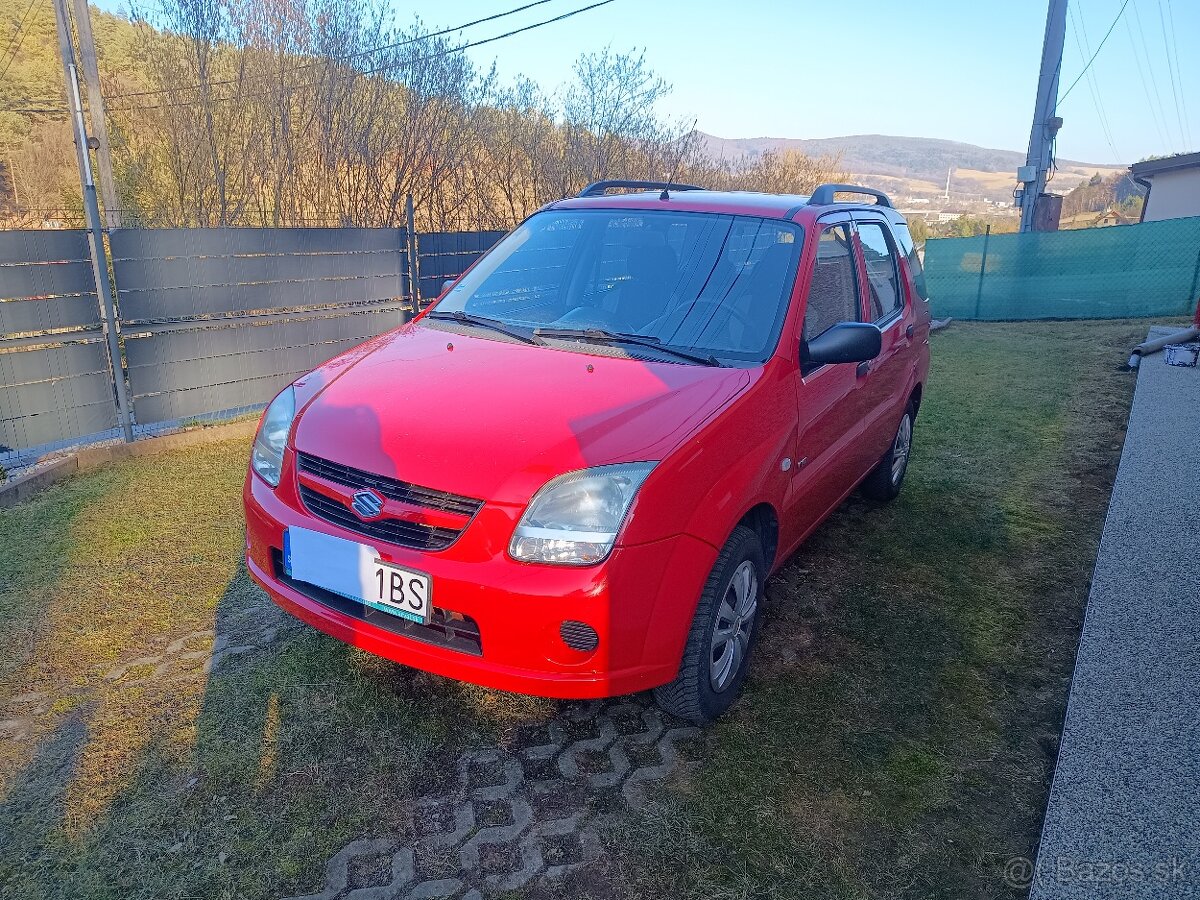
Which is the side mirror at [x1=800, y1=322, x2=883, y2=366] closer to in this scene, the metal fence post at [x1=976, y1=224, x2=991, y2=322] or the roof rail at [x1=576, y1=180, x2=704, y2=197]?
the roof rail at [x1=576, y1=180, x2=704, y2=197]

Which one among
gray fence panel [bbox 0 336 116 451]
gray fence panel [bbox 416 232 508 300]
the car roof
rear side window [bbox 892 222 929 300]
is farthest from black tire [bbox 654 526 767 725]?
gray fence panel [bbox 416 232 508 300]

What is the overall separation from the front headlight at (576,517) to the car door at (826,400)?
1.04 m

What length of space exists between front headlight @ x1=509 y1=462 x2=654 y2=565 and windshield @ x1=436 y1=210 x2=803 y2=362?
0.85 meters

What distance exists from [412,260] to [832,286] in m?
5.45

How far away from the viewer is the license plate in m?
2.25

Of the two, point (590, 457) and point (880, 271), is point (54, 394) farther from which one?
point (880, 271)

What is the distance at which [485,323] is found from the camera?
3336 mm

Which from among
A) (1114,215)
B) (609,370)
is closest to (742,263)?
(609,370)

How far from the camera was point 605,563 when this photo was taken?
2139 mm

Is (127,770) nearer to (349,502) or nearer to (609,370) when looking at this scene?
(349,502)

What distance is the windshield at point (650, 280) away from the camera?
301cm

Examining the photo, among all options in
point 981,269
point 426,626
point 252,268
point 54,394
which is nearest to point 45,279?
point 54,394

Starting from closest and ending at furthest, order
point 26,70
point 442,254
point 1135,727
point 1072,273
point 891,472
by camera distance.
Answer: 1. point 1135,727
2. point 891,472
3. point 442,254
4. point 1072,273
5. point 26,70

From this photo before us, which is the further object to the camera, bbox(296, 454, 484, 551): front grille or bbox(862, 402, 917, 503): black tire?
bbox(862, 402, 917, 503): black tire
